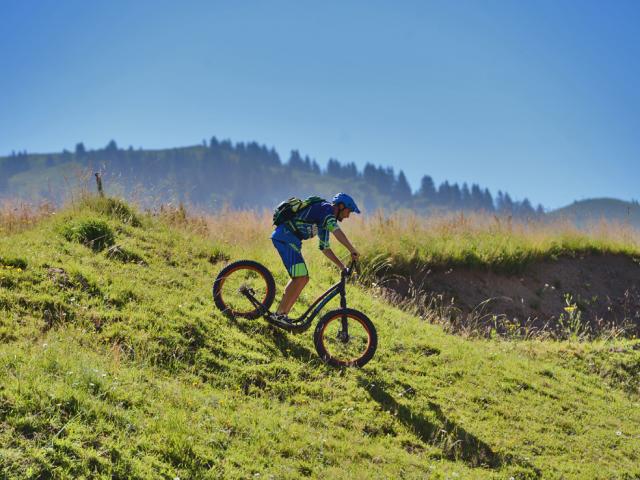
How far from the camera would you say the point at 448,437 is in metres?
6.53

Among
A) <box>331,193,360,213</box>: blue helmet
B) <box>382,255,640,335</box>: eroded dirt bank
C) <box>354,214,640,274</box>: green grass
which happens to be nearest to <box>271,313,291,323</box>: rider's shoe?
<box>331,193,360,213</box>: blue helmet

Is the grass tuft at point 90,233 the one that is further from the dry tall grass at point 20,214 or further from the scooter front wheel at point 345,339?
the scooter front wheel at point 345,339

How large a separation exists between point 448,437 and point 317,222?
→ 3.32 meters

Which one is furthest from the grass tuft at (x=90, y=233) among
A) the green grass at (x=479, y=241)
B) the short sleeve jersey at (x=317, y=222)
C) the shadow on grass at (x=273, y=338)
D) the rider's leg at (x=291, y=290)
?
the green grass at (x=479, y=241)

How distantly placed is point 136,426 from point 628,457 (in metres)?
6.15

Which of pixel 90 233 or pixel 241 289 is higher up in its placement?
pixel 90 233

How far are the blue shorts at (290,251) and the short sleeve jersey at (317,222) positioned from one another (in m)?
0.16

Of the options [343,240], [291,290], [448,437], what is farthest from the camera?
[291,290]

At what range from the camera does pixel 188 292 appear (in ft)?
30.2

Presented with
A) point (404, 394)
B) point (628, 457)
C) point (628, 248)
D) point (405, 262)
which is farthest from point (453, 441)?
point (628, 248)

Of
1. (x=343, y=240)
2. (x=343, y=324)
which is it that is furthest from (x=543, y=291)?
(x=343, y=240)

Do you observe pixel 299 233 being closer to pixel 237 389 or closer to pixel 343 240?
pixel 343 240

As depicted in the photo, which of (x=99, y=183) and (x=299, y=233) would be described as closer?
(x=299, y=233)

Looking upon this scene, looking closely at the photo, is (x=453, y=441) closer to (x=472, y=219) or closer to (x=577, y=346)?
(x=577, y=346)
